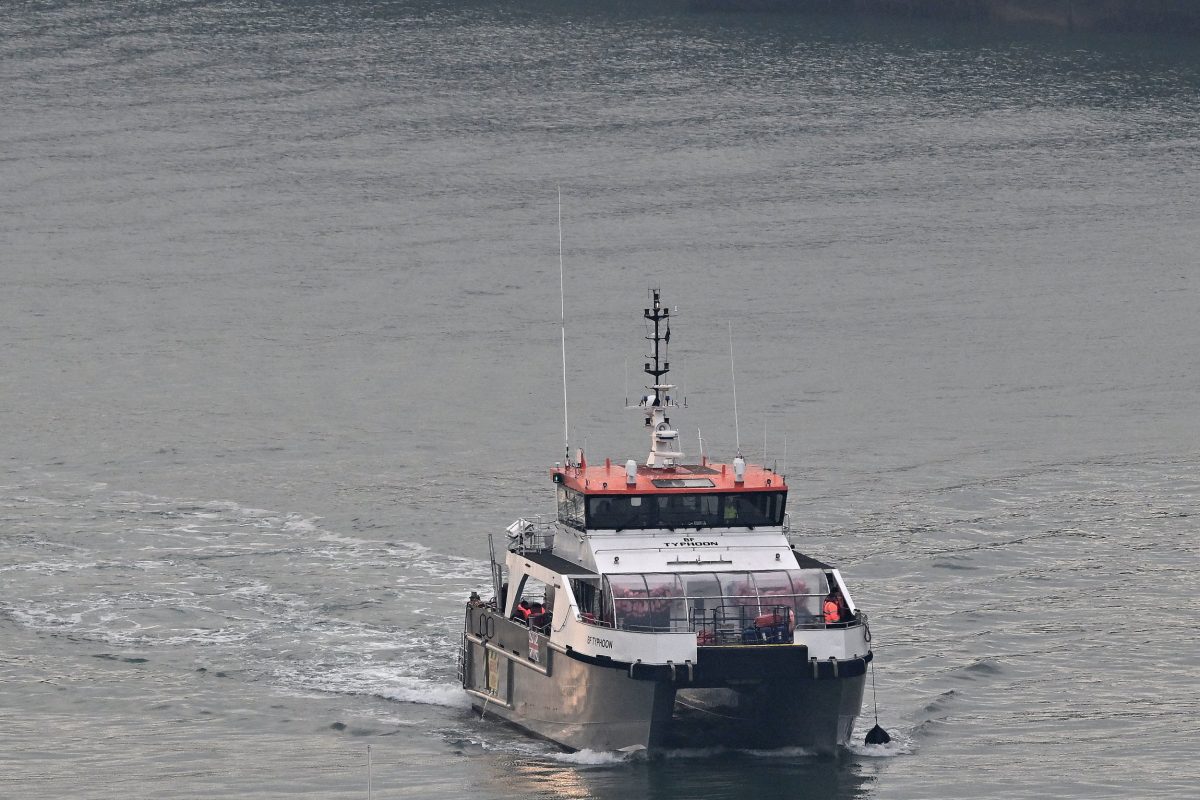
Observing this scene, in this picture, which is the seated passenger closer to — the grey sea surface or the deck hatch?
the grey sea surface

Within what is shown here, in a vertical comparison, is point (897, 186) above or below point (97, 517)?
above

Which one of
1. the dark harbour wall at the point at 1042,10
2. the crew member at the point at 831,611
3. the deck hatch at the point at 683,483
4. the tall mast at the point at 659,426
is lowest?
the crew member at the point at 831,611

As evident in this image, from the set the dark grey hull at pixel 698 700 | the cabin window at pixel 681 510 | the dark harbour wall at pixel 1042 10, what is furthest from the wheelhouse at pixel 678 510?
the dark harbour wall at pixel 1042 10

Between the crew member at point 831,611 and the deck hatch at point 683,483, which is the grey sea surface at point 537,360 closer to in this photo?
the crew member at point 831,611

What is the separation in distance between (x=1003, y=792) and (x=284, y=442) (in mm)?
34347

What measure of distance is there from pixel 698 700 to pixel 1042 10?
244ft

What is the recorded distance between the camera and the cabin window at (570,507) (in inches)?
1795

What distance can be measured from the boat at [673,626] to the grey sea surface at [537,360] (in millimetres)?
1065

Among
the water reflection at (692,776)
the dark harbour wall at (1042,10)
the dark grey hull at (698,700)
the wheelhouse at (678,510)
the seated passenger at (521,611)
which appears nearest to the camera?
the water reflection at (692,776)

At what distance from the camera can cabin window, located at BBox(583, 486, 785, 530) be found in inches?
1769

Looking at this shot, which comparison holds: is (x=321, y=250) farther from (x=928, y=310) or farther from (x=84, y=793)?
(x=84, y=793)

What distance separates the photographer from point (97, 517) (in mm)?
61719

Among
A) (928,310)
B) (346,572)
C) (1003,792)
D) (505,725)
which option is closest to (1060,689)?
(1003,792)

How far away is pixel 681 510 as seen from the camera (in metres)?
45.0
